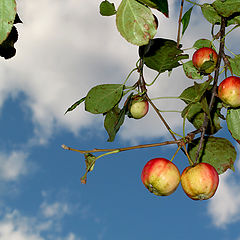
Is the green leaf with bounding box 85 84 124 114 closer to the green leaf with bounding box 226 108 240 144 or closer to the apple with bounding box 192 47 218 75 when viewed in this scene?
the apple with bounding box 192 47 218 75

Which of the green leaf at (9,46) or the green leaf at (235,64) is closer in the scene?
the green leaf at (9,46)

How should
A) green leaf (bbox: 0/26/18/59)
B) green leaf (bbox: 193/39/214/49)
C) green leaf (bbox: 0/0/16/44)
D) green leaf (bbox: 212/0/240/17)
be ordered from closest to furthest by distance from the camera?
1. green leaf (bbox: 0/0/16/44)
2. green leaf (bbox: 0/26/18/59)
3. green leaf (bbox: 212/0/240/17)
4. green leaf (bbox: 193/39/214/49)

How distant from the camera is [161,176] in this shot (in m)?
1.34

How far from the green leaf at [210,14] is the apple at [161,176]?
0.75 metres

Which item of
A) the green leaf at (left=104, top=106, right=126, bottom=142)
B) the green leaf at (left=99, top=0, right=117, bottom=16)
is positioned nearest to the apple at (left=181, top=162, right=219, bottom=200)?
the green leaf at (left=104, top=106, right=126, bottom=142)

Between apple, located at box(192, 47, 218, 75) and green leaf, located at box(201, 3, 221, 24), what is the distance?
199 millimetres

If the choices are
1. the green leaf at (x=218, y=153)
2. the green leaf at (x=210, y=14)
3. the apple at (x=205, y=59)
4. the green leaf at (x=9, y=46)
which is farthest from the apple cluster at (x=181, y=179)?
the green leaf at (x=210, y=14)

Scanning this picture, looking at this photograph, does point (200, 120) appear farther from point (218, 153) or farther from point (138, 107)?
point (138, 107)

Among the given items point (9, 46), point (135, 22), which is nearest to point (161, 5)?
point (135, 22)

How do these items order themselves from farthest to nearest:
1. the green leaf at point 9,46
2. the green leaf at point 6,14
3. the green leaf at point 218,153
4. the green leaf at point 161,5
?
the green leaf at point 218,153 < the green leaf at point 9,46 < the green leaf at point 161,5 < the green leaf at point 6,14

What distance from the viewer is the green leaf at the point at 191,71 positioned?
175cm

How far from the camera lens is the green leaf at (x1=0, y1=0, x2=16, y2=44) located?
0.95 metres

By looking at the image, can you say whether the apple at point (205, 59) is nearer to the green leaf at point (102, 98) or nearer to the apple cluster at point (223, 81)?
the apple cluster at point (223, 81)

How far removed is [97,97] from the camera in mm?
1620
